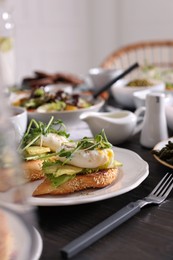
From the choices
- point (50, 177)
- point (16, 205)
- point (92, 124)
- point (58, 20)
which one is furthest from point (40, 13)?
point (16, 205)

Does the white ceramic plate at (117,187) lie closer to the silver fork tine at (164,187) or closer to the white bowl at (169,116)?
the silver fork tine at (164,187)

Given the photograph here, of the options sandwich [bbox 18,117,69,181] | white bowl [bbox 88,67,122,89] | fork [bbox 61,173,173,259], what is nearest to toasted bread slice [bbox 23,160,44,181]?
sandwich [bbox 18,117,69,181]

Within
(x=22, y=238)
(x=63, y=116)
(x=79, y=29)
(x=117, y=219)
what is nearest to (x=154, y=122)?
(x=63, y=116)

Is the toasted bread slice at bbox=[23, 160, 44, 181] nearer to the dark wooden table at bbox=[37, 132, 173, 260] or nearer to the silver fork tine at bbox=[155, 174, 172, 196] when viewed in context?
the dark wooden table at bbox=[37, 132, 173, 260]

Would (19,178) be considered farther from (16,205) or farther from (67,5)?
(67,5)

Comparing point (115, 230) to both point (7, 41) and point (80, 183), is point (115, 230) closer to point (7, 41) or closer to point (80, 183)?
point (80, 183)

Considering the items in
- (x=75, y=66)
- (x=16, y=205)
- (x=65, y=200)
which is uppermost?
(x=16, y=205)

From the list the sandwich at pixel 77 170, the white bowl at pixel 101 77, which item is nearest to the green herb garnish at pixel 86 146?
the sandwich at pixel 77 170
